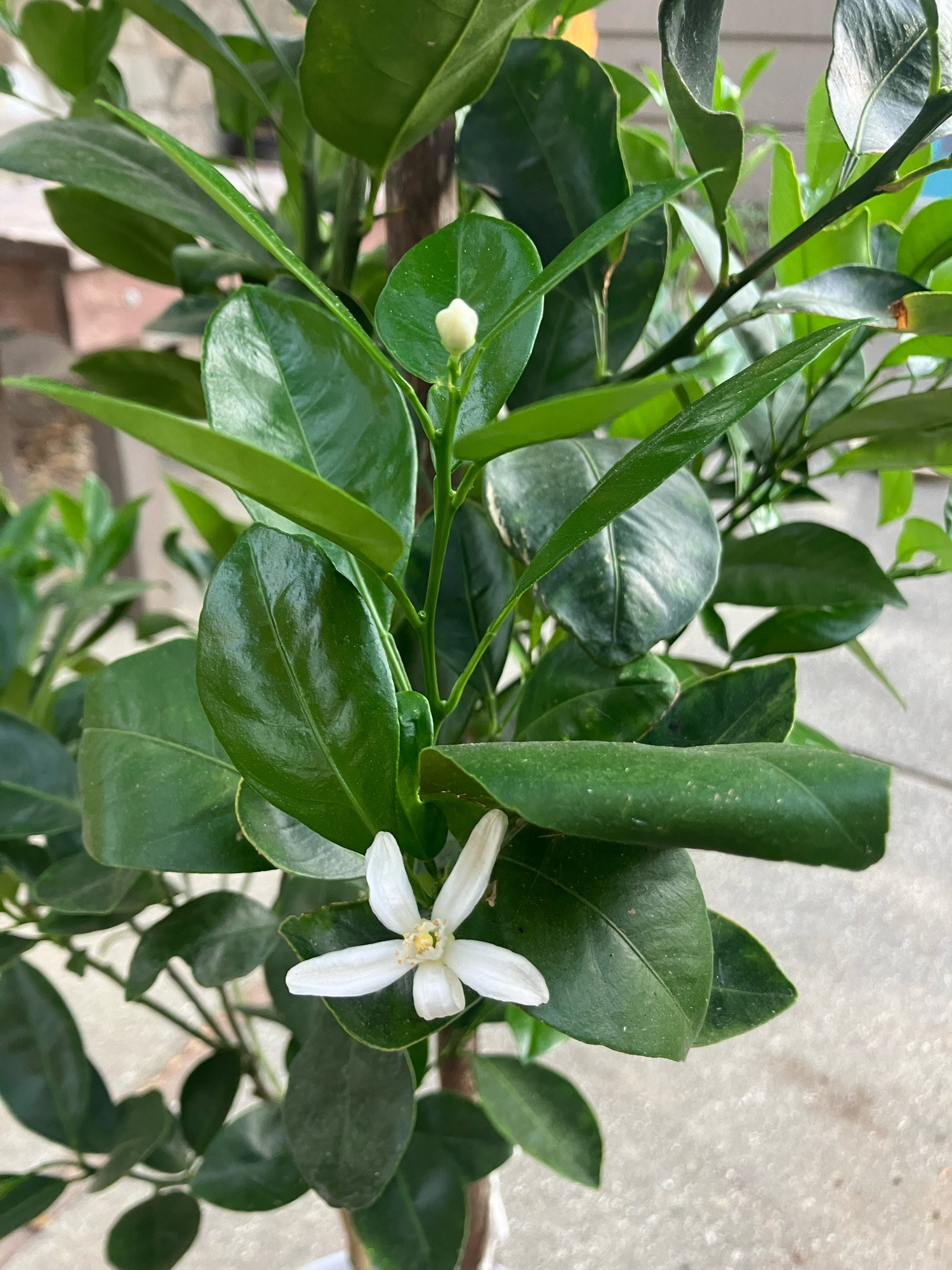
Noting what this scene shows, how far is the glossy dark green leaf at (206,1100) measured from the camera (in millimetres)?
504

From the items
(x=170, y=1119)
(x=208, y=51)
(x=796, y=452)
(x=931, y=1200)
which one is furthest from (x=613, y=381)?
(x=931, y=1200)

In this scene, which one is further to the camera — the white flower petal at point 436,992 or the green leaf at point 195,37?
the green leaf at point 195,37

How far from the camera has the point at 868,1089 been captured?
2.89 feet

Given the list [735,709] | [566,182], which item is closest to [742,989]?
[735,709]

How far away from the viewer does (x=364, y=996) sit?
0.81 feet

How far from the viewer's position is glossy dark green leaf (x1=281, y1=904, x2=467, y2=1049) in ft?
0.77

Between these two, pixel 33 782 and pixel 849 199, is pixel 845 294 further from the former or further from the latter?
pixel 33 782

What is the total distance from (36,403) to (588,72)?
203 cm

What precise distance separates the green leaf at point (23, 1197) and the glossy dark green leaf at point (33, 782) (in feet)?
0.60

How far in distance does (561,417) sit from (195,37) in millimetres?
322

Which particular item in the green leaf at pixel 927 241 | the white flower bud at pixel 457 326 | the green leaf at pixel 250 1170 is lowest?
the green leaf at pixel 250 1170

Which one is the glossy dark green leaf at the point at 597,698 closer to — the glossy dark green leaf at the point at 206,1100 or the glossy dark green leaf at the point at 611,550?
the glossy dark green leaf at the point at 611,550

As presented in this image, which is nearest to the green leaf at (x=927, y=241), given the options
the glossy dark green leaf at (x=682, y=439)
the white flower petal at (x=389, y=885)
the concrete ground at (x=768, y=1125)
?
the glossy dark green leaf at (x=682, y=439)

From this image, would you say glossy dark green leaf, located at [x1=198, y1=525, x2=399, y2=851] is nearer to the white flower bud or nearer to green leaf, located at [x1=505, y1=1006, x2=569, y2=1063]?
the white flower bud
